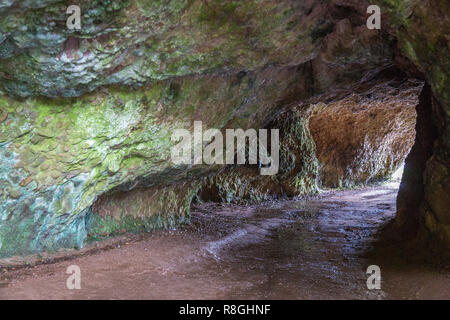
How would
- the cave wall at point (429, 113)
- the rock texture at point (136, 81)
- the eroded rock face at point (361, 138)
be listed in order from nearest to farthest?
1. the rock texture at point (136, 81)
2. the cave wall at point (429, 113)
3. the eroded rock face at point (361, 138)

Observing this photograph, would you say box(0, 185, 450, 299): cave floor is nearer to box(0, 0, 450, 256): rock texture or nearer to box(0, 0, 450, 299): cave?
box(0, 0, 450, 299): cave

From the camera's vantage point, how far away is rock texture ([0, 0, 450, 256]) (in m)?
3.79

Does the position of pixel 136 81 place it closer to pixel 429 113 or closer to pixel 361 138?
pixel 429 113

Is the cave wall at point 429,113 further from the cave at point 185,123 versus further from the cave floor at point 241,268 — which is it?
the cave floor at point 241,268

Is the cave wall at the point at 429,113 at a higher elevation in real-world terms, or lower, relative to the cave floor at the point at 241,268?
higher

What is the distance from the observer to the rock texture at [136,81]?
3.79 m

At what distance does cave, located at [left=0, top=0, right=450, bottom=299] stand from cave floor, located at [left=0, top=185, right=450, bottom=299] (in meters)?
0.04

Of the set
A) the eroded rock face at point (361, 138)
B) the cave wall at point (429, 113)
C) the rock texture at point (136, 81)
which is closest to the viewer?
the rock texture at point (136, 81)

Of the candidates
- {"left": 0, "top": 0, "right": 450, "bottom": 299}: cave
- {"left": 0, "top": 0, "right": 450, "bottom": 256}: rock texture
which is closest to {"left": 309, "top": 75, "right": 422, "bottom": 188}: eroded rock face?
{"left": 0, "top": 0, "right": 450, "bottom": 299}: cave

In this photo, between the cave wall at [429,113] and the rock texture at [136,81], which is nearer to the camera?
the rock texture at [136,81]

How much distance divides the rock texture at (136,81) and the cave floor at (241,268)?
68 cm

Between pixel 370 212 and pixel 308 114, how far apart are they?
4597 mm

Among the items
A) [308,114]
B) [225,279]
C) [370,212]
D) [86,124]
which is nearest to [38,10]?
[86,124]

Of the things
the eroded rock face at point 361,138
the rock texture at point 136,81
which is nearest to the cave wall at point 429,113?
the rock texture at point 136,81
